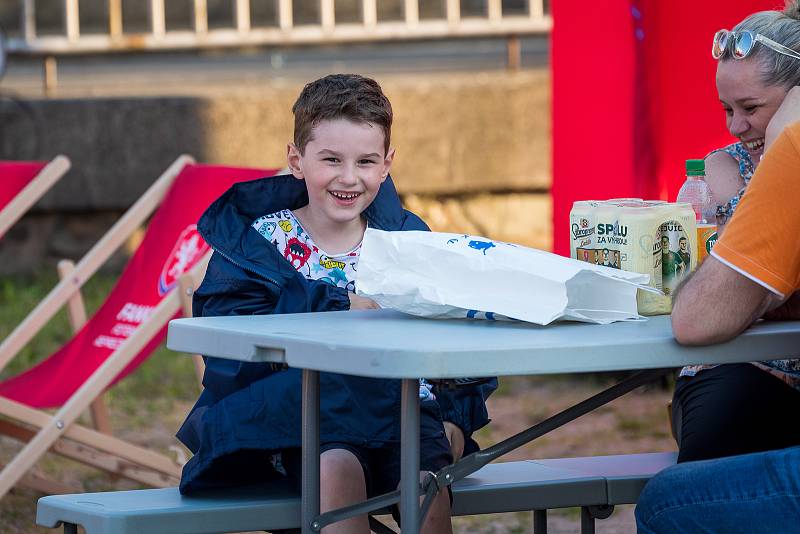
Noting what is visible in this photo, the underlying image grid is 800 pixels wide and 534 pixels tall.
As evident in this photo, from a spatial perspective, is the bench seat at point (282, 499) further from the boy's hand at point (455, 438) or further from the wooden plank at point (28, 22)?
the wooden plank at point (28, 22)

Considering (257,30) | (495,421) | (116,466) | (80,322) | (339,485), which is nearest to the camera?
(339,485)

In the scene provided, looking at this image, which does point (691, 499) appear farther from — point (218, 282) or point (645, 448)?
point (645, 448)

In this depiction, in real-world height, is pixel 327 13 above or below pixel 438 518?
above

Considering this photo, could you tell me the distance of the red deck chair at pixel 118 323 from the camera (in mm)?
3826

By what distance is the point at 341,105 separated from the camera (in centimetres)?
274

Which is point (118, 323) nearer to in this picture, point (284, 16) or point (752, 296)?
point (752, 296)

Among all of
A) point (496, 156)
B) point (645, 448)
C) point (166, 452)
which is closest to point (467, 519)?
point (645, 448)

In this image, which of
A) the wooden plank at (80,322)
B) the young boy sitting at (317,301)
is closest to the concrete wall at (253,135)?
the wooden plank at (80,322)

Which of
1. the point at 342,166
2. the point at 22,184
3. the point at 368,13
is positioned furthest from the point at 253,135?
the point at 342,166

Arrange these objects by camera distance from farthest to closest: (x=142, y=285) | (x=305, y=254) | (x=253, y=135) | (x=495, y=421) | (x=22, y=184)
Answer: (x=253, y=135), (x=495, y=421), (x=22, y=184), (x=142, y=285), (x=305, y=254)

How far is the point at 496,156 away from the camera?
710cm

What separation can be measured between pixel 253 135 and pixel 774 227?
5.27m

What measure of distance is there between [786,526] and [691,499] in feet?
0.51

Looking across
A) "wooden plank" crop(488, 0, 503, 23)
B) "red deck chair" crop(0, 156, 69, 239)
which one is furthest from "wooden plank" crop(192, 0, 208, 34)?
"red deck chair" crop(0, 156, 69, 239)
